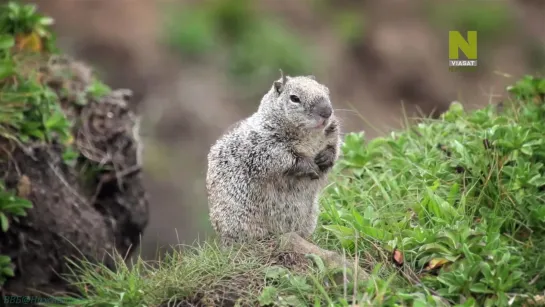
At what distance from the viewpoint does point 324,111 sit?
205 inches

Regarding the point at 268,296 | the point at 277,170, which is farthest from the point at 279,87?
the point at 268,296

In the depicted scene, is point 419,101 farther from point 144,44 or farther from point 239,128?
point 239,128

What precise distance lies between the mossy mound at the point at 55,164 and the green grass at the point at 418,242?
1252mm

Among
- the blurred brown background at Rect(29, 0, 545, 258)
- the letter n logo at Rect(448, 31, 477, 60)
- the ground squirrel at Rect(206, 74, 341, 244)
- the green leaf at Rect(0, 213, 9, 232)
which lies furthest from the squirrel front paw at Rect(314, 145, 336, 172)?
the blurred brown background at Rect(29, 0, 545, 258)

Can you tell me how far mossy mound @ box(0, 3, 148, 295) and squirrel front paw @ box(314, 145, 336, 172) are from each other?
1.87 meters

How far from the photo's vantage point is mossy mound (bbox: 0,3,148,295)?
677cm

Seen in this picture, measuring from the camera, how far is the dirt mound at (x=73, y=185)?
6828 mm

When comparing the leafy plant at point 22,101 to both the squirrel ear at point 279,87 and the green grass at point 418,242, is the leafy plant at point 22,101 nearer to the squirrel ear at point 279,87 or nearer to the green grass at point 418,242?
the green grass at point 418,242

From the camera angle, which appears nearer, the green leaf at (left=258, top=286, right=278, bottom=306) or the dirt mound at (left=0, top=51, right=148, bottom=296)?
the green leaf at (left=258, top=286, right=278, bottom=306)

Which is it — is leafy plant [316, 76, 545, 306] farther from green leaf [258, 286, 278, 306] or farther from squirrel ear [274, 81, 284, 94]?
squirrel ear [274, 81, 284, 94]

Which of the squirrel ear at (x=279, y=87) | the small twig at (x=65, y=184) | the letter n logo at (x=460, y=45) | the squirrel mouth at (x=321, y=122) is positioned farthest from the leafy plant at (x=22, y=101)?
the letter n logo at (x=460, y=45)

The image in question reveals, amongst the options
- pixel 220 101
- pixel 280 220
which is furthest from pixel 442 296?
pixel 220 101

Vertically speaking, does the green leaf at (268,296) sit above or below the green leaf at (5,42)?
below

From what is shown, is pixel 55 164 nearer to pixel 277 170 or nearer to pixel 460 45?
pixel 277 170
